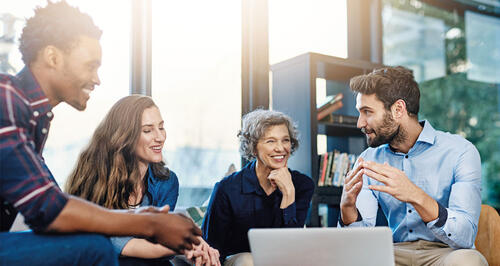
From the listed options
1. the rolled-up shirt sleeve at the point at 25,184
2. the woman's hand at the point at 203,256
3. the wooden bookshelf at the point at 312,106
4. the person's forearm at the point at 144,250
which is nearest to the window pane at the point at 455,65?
the wooden bookshelf at the point at 312,106

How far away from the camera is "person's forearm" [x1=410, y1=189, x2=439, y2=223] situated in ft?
6.47

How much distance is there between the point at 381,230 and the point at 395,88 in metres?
1.19

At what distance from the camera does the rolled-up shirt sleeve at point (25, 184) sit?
3.87ft

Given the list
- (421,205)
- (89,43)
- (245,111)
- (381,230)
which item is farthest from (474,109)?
(89,43)

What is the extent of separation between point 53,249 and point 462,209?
1602mm

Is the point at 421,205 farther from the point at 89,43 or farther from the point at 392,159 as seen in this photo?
the point at 89,43

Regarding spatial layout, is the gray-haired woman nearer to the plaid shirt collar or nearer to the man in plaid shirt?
the man in plaid shirt

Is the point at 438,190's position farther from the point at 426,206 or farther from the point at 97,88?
the point at 97,88

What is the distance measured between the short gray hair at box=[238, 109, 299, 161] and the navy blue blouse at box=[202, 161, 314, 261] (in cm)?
21

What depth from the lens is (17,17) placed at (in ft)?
9.00

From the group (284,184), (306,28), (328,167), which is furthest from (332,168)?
(306,28)

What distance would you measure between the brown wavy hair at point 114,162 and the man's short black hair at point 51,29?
0.71m

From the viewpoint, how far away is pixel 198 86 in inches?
134

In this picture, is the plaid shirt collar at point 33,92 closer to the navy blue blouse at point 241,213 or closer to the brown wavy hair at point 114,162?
the brown wavy hair at point 114,162
